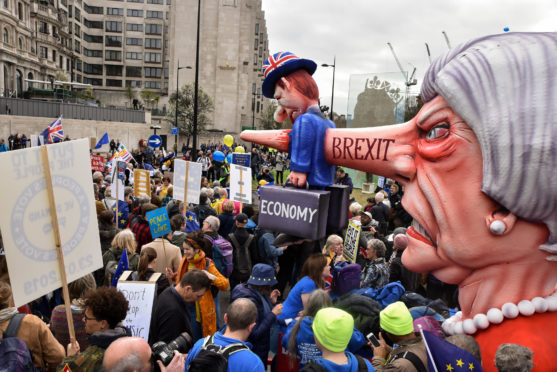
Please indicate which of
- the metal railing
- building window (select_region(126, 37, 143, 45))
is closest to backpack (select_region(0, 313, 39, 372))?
the metal railing

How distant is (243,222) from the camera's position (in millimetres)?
6992

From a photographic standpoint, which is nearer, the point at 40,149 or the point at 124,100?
the point at 40,149

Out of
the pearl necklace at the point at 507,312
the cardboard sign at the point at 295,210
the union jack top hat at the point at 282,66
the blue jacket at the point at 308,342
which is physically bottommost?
the blue jacket at the point at 308,342

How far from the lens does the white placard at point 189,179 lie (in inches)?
320

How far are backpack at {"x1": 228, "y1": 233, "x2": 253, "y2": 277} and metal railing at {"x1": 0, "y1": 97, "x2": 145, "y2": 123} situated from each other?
33.5 meters

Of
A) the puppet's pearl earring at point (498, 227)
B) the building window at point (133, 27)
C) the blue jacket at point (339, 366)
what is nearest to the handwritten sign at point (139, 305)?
the blue jacket at point (339, 366)

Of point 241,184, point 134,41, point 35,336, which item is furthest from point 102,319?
point 134,41

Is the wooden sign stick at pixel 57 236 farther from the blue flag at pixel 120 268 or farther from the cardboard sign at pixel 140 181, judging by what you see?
the cardboard sign at pixel 140 181

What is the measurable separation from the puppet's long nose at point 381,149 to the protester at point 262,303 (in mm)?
1879

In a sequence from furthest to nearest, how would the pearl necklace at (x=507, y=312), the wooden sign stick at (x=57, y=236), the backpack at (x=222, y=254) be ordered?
the backpack at (x=222, y=254) → the wooden sign stick at (x=57, y=236) → the pearl necklace at (x=507, y=312)

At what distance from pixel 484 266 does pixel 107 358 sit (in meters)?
2.31

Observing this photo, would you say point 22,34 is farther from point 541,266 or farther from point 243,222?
point 541,266

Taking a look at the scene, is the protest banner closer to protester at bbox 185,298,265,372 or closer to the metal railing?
protester at bbox 185,298,265,372

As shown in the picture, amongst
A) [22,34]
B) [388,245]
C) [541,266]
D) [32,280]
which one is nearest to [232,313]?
[32,280]
